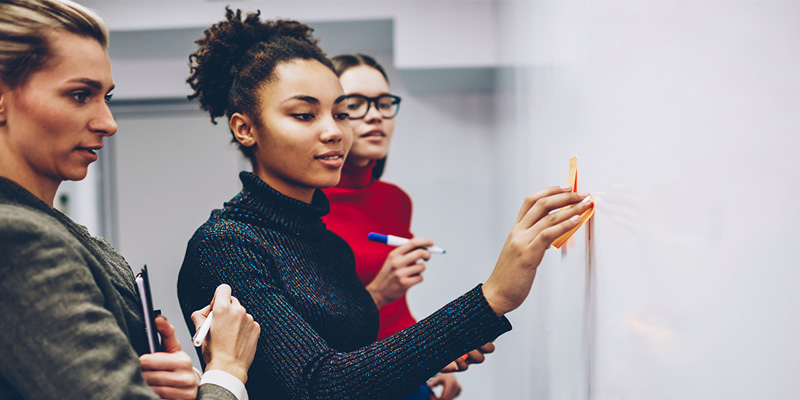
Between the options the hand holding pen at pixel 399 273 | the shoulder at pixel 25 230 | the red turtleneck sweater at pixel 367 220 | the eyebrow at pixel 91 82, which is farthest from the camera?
the red turtleneck sweater at pixel 367 220

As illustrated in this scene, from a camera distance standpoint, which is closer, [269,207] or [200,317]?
[200,317]

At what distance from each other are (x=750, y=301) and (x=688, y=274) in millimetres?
102

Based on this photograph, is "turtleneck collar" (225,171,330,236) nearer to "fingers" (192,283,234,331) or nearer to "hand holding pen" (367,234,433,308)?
"fingers" (192,283,234,331)

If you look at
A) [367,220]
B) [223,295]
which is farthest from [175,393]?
[367,220]

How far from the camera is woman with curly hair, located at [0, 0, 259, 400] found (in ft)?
1.84

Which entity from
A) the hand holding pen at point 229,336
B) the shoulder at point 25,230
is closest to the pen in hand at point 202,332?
the hand holding pen at point 229,336

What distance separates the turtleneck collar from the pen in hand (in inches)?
A: 8.3

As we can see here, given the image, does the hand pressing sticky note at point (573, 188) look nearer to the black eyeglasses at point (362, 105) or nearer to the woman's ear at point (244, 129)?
the woman's ear at point (244, 129)

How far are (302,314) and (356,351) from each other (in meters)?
0.11

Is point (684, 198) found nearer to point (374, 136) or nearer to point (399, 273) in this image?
point (399, 273)

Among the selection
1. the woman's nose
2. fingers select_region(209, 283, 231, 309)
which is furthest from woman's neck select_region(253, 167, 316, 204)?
the woman's nose

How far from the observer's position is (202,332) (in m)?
0.76

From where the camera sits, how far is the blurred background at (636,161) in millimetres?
467

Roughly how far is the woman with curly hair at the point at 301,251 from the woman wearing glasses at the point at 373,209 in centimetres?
27
